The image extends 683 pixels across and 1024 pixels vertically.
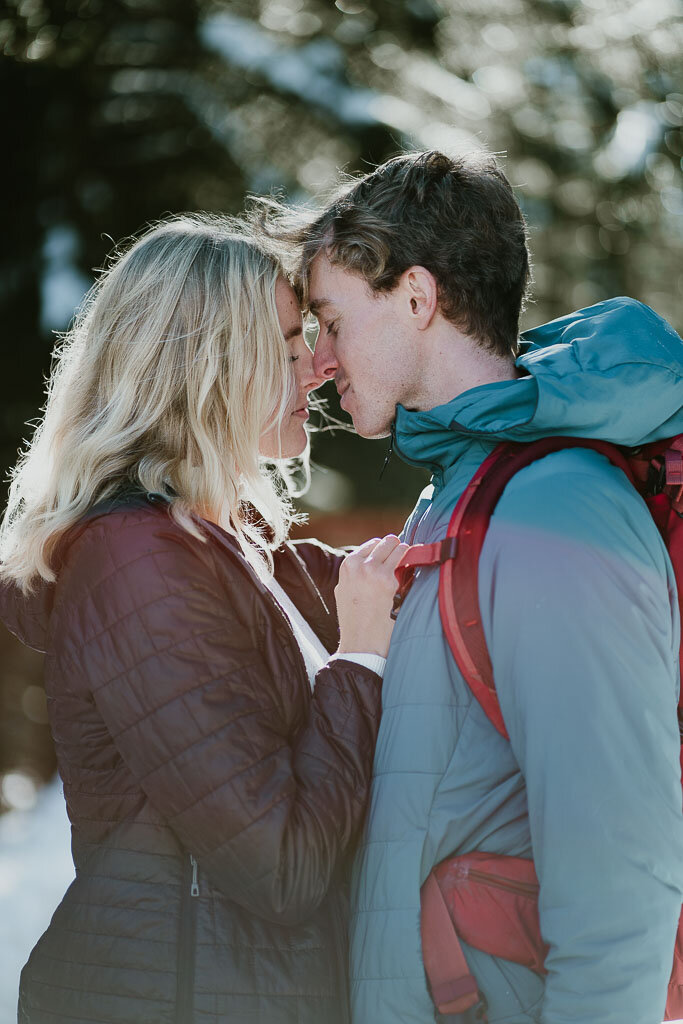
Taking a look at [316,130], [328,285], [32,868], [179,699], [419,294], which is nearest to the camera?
[179,699]

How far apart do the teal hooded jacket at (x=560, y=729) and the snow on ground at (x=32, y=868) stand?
3.07 meters

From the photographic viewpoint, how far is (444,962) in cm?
139

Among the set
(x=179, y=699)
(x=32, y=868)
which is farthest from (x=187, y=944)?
(x=32, y=868)

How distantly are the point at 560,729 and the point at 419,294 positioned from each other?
962 millimetres

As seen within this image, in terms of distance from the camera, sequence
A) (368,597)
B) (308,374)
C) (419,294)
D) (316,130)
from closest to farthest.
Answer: (368,597) < (419,294) < (308,374) < (316,130)

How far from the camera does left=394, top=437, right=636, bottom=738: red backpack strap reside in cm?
147

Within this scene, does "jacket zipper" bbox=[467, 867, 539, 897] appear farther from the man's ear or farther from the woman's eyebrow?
the woman's eyebrow

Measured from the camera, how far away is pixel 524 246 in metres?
2.00

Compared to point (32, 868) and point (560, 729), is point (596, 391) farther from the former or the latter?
point (32, 868)

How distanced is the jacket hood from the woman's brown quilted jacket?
0.49 m

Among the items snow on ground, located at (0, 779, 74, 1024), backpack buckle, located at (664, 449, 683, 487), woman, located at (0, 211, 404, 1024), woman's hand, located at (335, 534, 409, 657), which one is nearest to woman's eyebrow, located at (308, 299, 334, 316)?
woman, located at (0, 211, 404, 1024)

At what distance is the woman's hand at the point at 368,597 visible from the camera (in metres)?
1.63

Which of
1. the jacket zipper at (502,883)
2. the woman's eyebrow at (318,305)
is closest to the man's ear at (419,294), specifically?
the woman's eyebrow at (318,305)

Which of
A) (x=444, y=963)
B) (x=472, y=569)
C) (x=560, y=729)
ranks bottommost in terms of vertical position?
(x=444, y=963)
